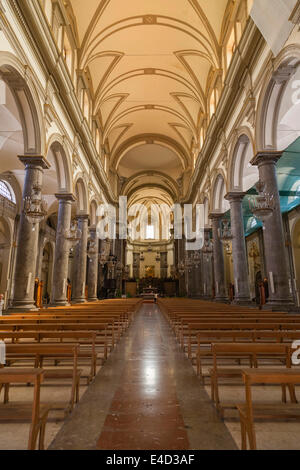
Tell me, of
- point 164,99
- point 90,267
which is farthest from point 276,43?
point 90,267

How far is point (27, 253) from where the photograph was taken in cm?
888

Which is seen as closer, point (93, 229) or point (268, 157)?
point (268, 157)

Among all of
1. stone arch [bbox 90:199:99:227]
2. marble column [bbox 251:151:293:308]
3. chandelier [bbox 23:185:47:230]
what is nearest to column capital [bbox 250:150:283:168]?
marble column [bbox 251:151:293:308]

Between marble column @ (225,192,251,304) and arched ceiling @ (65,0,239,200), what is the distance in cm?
684

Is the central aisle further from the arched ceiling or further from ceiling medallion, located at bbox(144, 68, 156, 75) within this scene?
ceiling medallion, located at bbox(144, 68, 156, 75)

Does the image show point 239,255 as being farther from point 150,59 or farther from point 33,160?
point 150,59

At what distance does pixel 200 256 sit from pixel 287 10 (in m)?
16.5

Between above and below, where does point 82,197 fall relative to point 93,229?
above

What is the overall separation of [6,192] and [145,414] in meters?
17.3

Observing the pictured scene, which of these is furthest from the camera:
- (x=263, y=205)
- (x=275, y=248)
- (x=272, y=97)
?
(x=272, y=97)

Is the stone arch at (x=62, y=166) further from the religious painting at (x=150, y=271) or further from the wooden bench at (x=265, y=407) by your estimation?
the religious painting at (x=150, y=271)

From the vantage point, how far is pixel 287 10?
6.72 m

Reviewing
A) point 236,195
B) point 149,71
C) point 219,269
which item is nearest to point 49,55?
point 236,195
